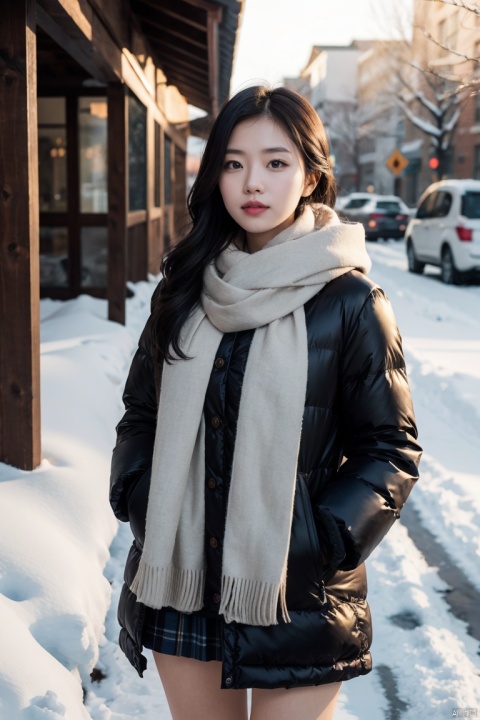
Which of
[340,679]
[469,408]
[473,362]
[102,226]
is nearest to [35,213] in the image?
[340,679]

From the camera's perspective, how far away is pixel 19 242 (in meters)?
4.23

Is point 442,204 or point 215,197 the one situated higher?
point 215,197

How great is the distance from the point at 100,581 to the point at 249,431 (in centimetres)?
204

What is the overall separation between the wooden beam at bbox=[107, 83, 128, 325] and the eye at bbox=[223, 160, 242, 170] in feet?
21.7

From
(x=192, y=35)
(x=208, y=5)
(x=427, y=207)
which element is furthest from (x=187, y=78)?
(x=208, y=5)

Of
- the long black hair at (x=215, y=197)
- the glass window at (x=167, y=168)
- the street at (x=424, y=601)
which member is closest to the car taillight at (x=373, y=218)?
the glass window at (x=167, y=168)

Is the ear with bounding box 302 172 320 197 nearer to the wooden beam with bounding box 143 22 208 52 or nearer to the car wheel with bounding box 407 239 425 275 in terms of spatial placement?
the wooden beam with bounding box 143 22 208 52

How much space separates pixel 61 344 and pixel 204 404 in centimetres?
544

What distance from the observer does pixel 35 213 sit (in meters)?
Result: 4.31

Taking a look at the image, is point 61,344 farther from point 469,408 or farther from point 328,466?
point 328,466

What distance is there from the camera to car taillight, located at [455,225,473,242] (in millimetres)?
15242

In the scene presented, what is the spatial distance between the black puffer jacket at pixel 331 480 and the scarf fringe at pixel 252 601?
0.12 ft

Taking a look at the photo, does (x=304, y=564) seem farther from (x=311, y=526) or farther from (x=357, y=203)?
(x=357, y=203)

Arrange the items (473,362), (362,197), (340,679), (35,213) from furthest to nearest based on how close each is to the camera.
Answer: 1. (362,197)
2. (473,362)
3. (35,213)
4. (340,679)
